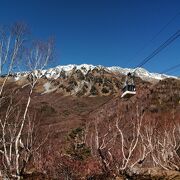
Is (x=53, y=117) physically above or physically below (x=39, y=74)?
above

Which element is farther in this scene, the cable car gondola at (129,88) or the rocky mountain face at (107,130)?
the rocky mountain face at (107,130)

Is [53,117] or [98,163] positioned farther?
[53,117]

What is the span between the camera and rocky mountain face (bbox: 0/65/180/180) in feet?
65.6

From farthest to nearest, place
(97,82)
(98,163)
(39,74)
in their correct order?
(97,82), (98,163), (39,74)

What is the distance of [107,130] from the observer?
45656mm

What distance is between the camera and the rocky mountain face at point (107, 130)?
20.0 meters

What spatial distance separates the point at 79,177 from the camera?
2077 centimetres

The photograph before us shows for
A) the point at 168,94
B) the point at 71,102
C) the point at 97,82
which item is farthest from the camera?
the point at 97,82

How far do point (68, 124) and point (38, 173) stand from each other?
48624 mm

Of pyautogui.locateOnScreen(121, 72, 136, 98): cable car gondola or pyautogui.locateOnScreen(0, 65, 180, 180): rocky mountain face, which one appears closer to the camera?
pyautogui.locateOnScreen(121, 72, 136, 98): cable car gondola

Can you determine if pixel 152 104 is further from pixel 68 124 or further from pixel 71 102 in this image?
pixel 71 102

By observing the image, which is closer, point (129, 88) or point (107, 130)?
point (129, 88)

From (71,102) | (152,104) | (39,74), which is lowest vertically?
(39,74)

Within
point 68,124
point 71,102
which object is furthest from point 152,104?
point 71,102
